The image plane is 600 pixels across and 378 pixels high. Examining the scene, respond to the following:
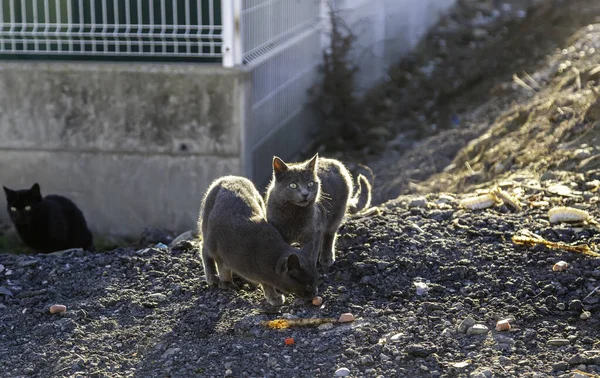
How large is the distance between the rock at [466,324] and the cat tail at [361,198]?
2.25 meters

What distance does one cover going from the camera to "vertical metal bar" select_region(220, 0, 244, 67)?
328 inches

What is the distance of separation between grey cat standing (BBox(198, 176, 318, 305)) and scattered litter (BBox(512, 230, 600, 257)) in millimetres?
1409

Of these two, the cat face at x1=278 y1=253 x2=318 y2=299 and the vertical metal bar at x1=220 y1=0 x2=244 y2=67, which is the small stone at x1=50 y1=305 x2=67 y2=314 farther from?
the vertical metal bar at x1=220 y1=0 x2=244 y2=67

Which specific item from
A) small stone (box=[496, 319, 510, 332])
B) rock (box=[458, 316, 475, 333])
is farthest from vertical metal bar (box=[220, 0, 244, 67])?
small stone (box=[496, 319, 510, 332])

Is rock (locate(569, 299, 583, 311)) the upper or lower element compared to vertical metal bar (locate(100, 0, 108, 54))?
lower

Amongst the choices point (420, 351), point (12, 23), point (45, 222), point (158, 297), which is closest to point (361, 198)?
point (158, 297)

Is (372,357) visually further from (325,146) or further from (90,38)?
(325,146)

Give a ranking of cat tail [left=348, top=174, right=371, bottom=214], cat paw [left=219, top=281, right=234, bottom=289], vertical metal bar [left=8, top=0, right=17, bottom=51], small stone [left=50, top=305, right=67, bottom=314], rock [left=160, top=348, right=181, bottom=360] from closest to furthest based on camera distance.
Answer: rock [left=160, top=348, right=181, bottom=360], small stone [left=50, top=305, right=67, bottom=314], cat paw [left=219, top=281, right=234, bottom=289], cat tail [left=348, top=174, right=371, bottom=214], vertical metal bar [left=8, top=0, right=17, bottom=51]

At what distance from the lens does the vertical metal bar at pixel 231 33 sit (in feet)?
27.4

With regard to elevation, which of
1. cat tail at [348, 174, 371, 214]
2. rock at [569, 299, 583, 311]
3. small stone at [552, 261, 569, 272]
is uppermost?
small stone at [552, 261, 569, 272]

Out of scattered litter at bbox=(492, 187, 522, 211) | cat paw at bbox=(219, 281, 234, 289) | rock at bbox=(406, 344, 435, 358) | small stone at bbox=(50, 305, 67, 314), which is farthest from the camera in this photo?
scattered litter at bbox=(492, 187, 522, 211)

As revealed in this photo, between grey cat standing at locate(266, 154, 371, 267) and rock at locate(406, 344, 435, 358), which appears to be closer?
rock at locate(406, 344, 435, 358)

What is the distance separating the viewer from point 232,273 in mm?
5820

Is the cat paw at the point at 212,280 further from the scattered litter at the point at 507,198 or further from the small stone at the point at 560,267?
the scattered litter at the point at 507,198
